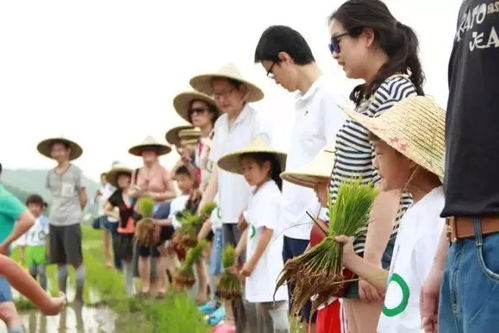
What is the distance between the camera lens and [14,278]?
4.22 m

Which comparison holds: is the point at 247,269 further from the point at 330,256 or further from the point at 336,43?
the point at 330,256

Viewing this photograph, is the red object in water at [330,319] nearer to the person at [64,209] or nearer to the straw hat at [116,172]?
the person at [64,209]

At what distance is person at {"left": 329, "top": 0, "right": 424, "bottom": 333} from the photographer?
3459 millimetres

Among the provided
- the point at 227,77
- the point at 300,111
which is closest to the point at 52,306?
the point at 300,111

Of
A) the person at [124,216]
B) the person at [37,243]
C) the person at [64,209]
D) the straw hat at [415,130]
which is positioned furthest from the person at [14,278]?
the person at [37,243]

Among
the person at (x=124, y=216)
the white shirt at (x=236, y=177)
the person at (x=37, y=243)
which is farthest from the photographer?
the person at (x=37, y=243)

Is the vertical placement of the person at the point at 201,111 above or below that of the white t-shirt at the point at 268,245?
above

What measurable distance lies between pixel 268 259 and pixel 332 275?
2.70m

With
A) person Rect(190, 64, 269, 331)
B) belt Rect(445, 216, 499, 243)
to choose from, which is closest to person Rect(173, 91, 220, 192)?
person Rect(190, 64, 269, 331)

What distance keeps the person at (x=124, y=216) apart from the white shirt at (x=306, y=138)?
6114 mm

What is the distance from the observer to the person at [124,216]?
35.9ft

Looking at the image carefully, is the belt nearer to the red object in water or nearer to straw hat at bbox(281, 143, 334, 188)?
the red object in water

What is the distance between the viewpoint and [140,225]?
9.58 metres

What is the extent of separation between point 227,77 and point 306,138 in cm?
202
